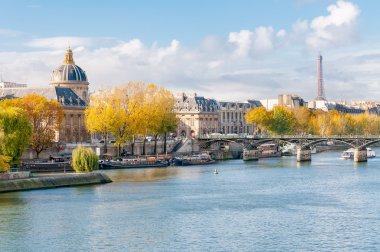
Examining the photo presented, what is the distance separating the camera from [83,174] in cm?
6988

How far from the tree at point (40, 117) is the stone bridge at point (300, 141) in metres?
28.9

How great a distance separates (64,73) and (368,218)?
86.3 m

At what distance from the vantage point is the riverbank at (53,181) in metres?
62.2

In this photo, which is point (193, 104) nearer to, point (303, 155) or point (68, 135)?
point (68, 135)

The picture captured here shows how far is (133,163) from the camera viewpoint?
9200 cm

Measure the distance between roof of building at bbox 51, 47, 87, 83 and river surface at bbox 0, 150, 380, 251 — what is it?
56611 mm

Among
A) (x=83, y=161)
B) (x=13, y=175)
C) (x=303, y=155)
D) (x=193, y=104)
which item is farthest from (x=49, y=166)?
(x=193, y=104)

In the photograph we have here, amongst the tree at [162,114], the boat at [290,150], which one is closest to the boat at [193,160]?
the tree at [162,114]

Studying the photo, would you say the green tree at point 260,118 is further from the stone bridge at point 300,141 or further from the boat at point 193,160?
the boat at point 193,160

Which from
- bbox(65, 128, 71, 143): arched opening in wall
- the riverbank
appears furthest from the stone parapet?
the riverbank

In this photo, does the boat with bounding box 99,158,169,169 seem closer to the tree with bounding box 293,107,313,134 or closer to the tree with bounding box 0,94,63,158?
the tree with bounding box 0,94,63,158

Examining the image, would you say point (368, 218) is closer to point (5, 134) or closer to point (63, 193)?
point (63, 193)

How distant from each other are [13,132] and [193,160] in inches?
1299

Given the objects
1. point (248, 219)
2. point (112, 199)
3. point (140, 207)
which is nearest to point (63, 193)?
point (112, 199)
